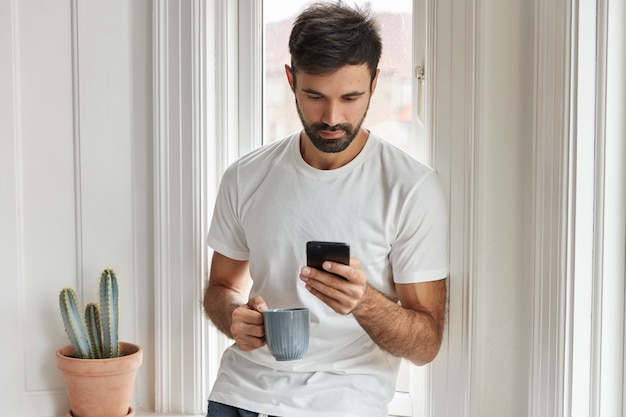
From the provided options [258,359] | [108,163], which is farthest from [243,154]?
[258,359]

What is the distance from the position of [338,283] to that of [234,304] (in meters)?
0.51

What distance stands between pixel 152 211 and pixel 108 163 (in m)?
0.19

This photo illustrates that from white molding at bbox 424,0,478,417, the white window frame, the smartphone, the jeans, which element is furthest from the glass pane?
the smartphone

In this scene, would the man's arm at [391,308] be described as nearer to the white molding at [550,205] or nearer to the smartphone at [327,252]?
the smartphone at [327,252]

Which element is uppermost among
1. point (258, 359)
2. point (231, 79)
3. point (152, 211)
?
point (231, 79)

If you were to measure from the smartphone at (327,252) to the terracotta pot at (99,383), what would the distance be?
0.80 m

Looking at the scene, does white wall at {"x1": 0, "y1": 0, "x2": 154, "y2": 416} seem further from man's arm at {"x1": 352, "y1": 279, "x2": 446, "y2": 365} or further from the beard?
man's arm at {"x1": 352, "y1": 279, "x2": 446, "y2": 365}

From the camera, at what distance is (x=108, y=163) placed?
93.8 inches

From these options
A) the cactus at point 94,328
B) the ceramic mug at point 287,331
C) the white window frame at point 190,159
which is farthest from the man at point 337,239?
the cactus at point 94,328

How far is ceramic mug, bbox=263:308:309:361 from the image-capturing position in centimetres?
177

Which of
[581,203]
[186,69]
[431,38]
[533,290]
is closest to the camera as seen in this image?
[581,203]

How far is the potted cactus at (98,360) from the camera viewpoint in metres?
2.23

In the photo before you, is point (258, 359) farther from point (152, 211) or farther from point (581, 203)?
point (581, 203)

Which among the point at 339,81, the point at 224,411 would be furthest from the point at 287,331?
the point at 339,81
